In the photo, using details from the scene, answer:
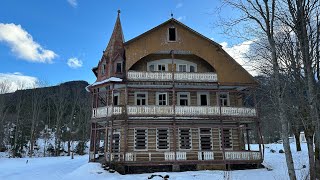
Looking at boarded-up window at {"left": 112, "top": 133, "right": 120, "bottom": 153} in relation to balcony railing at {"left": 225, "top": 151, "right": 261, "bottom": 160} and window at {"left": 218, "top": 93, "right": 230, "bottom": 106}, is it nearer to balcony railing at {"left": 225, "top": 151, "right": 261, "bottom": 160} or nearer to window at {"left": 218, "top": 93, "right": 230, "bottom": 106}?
balcony railing at {"left": 225, "top": 151, "right": 261, "bottom": 160}

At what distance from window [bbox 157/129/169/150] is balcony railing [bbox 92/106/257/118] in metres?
2.40

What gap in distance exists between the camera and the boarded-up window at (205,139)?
2745cm

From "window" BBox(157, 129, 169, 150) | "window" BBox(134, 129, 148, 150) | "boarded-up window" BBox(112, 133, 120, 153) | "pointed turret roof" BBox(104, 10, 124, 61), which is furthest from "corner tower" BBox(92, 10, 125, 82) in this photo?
"window" BBox(157, 129, 169, 150)

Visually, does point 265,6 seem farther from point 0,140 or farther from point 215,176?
point 0,140

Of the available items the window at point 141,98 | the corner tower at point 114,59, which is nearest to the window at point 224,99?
the window at point 141,98

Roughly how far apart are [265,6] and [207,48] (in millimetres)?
13897

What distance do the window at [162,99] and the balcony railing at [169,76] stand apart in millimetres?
2298

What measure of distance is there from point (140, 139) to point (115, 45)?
9.23 meters

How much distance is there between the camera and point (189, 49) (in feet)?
89.0

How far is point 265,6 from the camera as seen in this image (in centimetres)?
1361

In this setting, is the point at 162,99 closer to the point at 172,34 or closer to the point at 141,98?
the point at 141,98

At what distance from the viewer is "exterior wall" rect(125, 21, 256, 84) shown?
87.6 feet

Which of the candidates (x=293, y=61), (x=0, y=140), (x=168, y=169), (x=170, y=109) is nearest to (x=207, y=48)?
(x=170, y=109)

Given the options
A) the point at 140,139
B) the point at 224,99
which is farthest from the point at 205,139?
the point at 140,139
